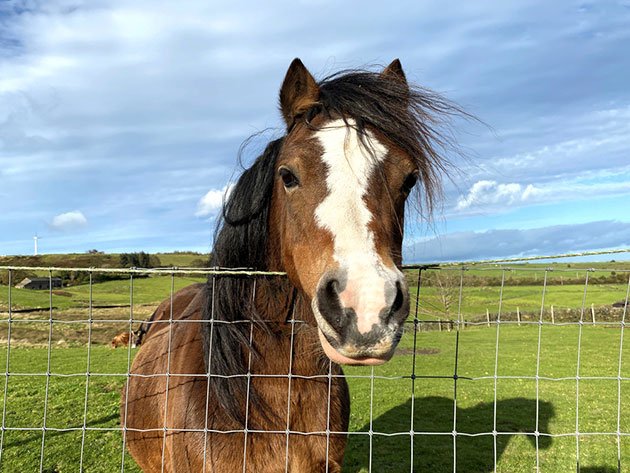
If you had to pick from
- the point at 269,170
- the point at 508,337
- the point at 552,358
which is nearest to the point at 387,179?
the point at 269,170

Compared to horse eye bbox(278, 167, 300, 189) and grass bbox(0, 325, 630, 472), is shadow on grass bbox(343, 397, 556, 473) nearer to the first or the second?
grass bbox(0, 325, 630, 472)

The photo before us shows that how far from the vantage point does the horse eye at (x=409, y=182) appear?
2.21 metres

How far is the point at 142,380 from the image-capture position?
3492 millimetres

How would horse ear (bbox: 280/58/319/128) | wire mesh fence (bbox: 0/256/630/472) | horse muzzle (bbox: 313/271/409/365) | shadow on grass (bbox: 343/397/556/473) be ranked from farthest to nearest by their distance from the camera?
1. shadow on grass (bbox: 343/397/556/473)
2. wire mesh fence (bbox: 0/256/630/472)
3. horse ear (bbox: 280/58/319/128)
4. horse muzzle (bbox: 313/271/409/365)

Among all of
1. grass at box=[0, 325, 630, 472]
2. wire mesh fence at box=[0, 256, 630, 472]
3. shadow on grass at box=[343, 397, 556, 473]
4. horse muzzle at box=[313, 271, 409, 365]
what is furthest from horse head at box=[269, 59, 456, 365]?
shadow on grass at box=[343, 397, 556, 473]

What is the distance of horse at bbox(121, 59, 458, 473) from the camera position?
1.97m

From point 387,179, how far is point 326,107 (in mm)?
524

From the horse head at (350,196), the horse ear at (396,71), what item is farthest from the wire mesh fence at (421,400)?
the horse ear at (396,71)

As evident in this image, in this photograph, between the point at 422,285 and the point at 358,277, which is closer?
the point at 358,277

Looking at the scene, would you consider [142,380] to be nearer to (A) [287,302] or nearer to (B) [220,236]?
(B) [220,236]

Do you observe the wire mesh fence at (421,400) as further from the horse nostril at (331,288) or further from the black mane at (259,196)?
the horse nostril at (331,288)

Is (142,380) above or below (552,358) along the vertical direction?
above

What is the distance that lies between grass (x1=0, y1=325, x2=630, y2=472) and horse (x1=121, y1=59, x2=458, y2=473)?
0.65m

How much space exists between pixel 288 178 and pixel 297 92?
0.58 metres
